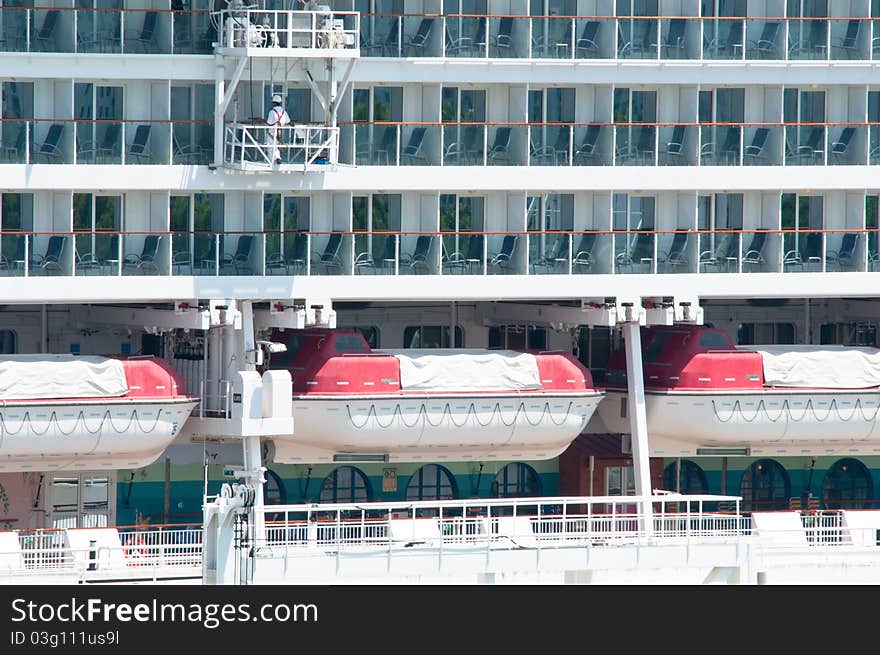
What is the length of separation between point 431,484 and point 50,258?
1310 centimetres

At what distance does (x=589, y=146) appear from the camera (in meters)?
67.1

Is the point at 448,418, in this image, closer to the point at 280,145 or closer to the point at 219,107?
the point at 280,145

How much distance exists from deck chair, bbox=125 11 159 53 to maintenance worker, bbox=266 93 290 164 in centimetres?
297

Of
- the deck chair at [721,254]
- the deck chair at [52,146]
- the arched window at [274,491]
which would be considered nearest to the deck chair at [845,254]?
the deck chair at [721,254]

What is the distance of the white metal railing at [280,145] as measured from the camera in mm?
63750

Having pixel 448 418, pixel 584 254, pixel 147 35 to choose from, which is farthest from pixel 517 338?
pixel 147 35

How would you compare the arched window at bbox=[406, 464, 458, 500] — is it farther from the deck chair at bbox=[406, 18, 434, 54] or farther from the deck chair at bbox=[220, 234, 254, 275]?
the deck chair at bbox=[406, 18, 434, 54]

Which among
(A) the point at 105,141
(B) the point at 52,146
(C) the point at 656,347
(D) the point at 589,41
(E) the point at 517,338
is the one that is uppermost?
(D) the point at 589,41

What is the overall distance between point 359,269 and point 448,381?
3276 mm

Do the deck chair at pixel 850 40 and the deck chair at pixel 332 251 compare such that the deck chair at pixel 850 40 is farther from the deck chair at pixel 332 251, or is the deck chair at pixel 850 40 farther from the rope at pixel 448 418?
the deck chair at pixel 332 251

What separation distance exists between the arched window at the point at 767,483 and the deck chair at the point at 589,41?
1333 centimetres

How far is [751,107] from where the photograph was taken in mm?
68000
